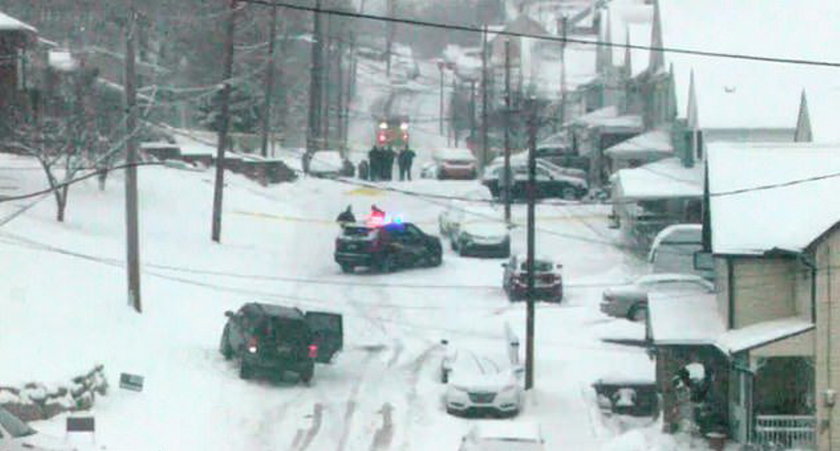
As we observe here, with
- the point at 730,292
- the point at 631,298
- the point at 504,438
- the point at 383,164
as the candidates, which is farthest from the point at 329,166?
the point at 504,438

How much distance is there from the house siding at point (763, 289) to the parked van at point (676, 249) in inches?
497

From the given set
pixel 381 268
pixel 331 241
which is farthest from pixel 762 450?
pixel 331 241

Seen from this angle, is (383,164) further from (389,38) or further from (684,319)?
(389,38)

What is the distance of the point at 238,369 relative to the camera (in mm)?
36406

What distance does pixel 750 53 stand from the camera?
60188 millimetres

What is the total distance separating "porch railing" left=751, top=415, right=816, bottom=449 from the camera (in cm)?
3125

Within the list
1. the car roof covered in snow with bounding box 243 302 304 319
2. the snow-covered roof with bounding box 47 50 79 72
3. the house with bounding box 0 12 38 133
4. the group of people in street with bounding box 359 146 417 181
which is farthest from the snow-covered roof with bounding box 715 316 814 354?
the group of people in street with bounding box 359 146 417 181

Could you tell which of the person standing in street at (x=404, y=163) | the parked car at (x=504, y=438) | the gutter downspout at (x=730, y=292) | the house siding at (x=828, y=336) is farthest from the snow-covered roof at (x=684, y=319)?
the person standing in street at (x=404, y=163)

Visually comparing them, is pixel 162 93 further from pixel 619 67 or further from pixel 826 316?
pixel 826 316

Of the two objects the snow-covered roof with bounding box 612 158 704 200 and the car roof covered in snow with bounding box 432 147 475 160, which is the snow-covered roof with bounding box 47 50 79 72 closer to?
the car roof covered in snow with bounding box 432 147 475 160

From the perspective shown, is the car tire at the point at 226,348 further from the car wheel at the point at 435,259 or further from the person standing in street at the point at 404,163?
the person standing in street at the point at 404,163

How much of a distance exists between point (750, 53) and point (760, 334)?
29.6 m

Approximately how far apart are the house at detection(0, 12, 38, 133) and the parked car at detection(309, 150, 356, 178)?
16.7 meters

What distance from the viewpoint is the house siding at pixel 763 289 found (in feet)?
108
